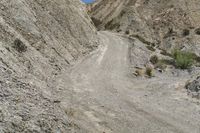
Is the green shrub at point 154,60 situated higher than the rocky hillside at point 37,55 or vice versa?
the rocky hillside at point 37,55

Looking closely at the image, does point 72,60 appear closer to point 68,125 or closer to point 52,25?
point 52,25

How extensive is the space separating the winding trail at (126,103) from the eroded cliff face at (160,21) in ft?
110

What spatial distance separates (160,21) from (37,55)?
50857 mm

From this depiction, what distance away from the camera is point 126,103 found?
23219 mm

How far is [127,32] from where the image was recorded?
74.3 meters

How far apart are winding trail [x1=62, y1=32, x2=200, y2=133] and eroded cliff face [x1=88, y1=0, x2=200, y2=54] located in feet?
110

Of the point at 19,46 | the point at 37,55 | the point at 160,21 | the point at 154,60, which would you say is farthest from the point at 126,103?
the point at 160,21

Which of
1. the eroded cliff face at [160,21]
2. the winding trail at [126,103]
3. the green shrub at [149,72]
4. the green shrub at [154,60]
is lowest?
the eroded cliff face at [160,21]

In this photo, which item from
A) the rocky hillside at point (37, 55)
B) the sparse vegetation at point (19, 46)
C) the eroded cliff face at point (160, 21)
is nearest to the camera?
the rocky hillside at point (37, 55)

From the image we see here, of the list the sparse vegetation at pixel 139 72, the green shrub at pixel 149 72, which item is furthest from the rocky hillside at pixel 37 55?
the green shrub at pixel 149 72

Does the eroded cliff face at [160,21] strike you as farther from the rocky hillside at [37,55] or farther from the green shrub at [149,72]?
the green shrub at [149,72]

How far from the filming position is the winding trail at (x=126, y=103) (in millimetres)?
19141

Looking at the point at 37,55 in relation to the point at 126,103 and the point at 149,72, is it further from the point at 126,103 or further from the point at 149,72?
the point at 149,72

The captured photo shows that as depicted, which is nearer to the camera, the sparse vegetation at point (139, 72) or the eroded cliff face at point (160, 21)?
the sparse vegetation at point (139, 72)
